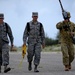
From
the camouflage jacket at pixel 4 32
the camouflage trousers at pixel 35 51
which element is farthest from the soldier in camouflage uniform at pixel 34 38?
the camouflage jacket at pixel 4 32

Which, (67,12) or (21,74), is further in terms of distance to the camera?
(67,12)

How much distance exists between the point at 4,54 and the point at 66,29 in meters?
2.89

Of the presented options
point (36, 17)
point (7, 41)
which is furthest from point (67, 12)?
point (7, 41)

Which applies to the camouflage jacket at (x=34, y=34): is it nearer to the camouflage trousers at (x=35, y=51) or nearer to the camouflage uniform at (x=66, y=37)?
the camouflage trousers at (x=35, y=51)

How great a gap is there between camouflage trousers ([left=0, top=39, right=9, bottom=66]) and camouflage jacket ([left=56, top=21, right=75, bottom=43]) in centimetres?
242

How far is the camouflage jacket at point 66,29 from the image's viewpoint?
848 inches

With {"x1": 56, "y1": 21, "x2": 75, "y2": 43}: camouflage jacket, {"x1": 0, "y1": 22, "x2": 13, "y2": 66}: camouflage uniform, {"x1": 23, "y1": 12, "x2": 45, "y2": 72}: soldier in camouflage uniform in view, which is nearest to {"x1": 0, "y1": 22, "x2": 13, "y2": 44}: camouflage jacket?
{"x1": 0, "y1": 22, "x2": 13, "y2": 66}: camouflage uniform

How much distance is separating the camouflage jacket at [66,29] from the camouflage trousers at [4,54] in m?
2.42

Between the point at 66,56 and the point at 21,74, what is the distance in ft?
9.03

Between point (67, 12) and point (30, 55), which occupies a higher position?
point (67, 12)

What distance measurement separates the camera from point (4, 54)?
2016 cm

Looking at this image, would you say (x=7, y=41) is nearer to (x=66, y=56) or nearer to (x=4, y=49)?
(x=4, y=49)

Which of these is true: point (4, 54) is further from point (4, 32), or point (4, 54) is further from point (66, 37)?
point (66, 37)

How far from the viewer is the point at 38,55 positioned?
68.2 ft
